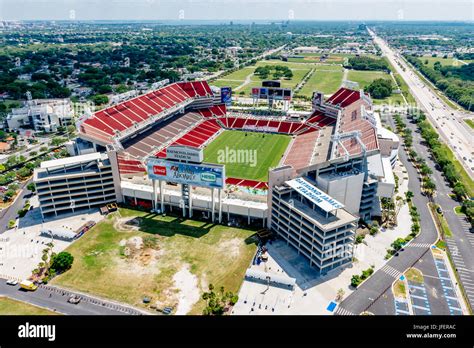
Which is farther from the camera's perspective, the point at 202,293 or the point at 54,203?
the point at 54,203

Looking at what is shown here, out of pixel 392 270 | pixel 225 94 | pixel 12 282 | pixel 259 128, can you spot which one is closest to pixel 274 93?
pixel 225 94

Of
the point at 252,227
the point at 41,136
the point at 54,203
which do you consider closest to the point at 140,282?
the point at 252,227

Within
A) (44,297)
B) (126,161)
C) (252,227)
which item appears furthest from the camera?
(126,161)

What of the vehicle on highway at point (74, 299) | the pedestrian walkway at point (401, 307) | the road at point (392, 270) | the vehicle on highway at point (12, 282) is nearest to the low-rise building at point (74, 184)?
the vehicle on highway at point (12, 282)

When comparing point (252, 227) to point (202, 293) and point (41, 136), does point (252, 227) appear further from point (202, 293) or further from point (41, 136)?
point (41, 136)

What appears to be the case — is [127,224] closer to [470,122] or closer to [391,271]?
[391,271]
